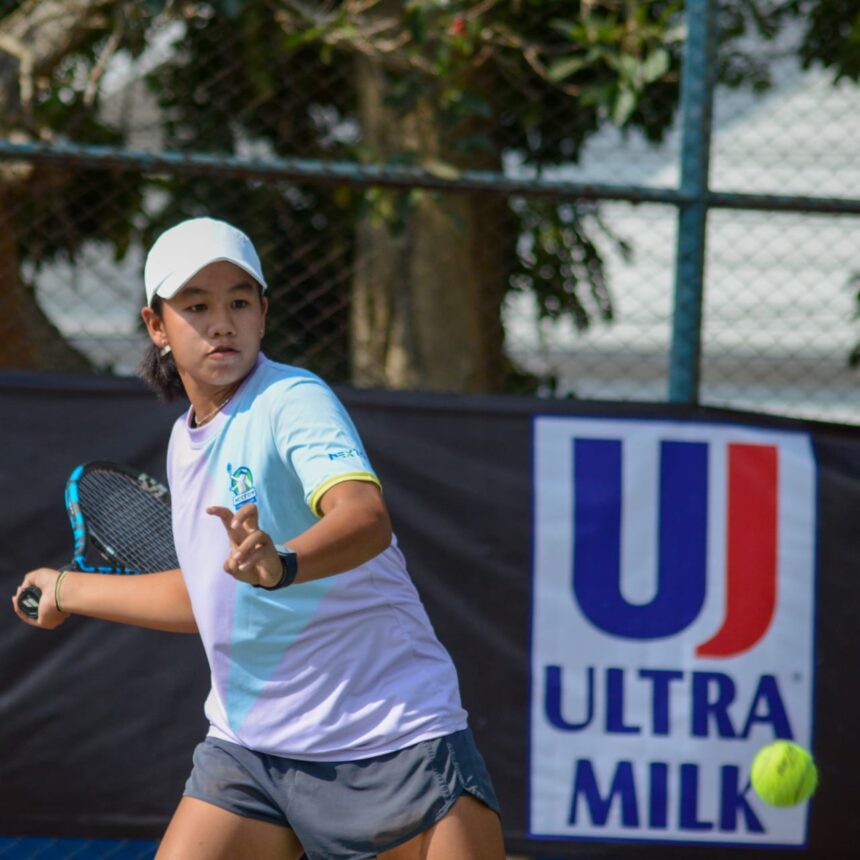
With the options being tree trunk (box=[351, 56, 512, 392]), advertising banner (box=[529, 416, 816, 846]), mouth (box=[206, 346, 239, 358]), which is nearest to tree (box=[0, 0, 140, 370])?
tree trunk (box=[351, 56, 512, 392])

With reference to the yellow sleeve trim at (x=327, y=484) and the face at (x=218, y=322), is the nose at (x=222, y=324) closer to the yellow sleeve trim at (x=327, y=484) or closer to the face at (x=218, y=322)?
the face at (x=218, y=322)

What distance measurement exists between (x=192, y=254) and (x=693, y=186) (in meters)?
1.96

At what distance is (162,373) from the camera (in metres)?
2.79

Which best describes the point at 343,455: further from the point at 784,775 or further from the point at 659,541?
the point at 784,775

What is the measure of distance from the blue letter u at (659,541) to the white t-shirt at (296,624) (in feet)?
4.15

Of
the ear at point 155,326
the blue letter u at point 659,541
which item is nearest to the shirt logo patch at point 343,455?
the ear at point 155,326

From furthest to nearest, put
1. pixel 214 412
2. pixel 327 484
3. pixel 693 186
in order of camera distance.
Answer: pixel 693 186, pixel 214 412, pixel 327 484

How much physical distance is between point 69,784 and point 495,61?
3.59 meters

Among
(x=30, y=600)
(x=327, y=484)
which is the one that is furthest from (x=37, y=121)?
(x=327, y=484)

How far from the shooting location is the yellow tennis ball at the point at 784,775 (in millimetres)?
3527

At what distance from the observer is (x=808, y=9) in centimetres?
653

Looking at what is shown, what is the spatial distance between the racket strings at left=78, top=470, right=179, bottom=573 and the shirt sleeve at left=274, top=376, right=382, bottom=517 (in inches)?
31.4

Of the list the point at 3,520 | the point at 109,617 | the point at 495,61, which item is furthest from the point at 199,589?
the point at 495,61

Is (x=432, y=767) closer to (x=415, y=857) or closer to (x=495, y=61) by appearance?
(x=415, y=857)
